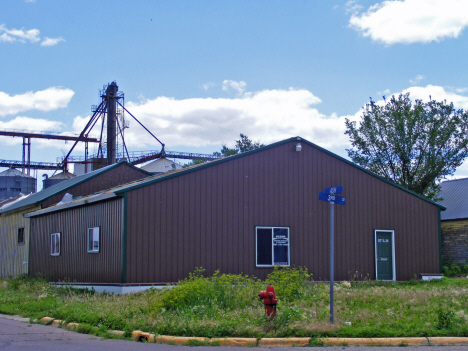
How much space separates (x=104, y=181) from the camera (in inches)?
1080

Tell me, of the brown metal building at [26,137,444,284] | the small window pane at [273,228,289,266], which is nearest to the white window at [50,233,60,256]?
the brown metal building at [26,137,444,284]

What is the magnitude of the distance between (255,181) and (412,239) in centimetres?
783

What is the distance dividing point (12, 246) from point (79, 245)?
10076 millimetres

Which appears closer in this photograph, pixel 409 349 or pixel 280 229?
pixel 409 349

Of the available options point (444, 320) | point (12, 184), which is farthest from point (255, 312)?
point (12, 184)

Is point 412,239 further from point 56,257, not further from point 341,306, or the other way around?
point 56,257

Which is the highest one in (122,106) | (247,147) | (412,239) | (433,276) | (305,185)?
(122,106)

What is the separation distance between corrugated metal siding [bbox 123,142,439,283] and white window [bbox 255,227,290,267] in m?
0.22

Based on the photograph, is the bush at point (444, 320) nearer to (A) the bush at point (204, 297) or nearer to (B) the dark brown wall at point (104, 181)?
(A) the bush at point (204, 297)

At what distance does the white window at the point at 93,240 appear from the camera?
18781 millimetres

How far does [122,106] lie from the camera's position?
57.8m

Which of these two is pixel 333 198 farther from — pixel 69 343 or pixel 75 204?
pixel 75 204

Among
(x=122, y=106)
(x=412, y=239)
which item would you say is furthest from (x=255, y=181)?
(x=122, y=106)

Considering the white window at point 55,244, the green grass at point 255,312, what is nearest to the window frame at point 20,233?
the white window at point 55,244
